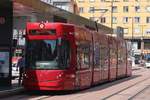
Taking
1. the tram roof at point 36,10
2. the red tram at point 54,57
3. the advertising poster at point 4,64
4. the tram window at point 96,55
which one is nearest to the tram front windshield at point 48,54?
the red tram at point 54,57

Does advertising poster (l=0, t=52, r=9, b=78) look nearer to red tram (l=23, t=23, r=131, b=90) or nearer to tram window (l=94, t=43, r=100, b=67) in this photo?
red tram (l=23, t=23, r=131, b=90)

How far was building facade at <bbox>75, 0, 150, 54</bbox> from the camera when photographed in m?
126

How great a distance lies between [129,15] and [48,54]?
106m

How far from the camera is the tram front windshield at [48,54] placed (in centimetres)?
2288

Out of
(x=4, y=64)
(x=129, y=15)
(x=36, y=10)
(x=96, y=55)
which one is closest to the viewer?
(x=4, y=64)

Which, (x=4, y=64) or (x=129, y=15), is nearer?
(x=4, y=64)

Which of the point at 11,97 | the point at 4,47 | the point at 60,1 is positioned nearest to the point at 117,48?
the point at 4,47

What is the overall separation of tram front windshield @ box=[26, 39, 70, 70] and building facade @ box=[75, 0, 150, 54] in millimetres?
102362

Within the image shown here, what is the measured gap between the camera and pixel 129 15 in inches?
5034

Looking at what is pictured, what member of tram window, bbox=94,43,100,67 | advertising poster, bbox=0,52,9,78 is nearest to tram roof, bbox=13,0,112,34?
advertising poster, bbox=0,52,9,78

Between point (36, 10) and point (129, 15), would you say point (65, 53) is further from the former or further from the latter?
point (129, 15)

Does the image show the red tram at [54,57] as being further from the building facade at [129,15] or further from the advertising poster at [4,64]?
the building facade at [129,15]

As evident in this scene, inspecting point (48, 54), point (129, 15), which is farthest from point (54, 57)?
point (129, 15)

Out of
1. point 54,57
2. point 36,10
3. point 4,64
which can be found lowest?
point 4,64
